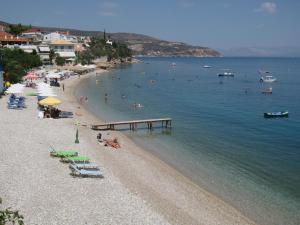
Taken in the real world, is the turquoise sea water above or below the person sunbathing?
below

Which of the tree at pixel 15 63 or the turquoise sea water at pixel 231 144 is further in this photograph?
the tree at pixel 15 63

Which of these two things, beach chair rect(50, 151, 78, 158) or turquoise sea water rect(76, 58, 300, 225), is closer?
turquoise sea water rect(76, 58, 300, 225)

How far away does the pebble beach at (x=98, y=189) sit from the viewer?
14.9 metres

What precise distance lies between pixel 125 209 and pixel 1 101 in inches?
1082

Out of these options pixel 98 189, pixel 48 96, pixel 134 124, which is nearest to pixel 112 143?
pixel 134 124

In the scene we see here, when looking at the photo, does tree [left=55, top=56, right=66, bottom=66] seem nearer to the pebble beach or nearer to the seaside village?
the seaside village

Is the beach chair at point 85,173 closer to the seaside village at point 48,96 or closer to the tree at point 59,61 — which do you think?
the seaside village at point 48,96

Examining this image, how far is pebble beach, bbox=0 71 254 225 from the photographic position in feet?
48.9

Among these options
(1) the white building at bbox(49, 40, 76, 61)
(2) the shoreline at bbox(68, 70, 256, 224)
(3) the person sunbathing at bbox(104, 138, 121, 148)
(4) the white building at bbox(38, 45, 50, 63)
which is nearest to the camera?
(2) the shoreline at bbox(68, 70, 256, 224)

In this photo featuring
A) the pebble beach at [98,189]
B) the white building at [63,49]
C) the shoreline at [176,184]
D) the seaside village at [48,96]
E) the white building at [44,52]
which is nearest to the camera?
the pebble beach at [98,189]

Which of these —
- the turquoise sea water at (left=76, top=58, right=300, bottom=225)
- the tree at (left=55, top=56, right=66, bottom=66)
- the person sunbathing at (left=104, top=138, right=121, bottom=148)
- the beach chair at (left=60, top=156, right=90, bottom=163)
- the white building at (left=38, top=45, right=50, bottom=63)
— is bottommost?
the turquoise sea water at (left=76, top=58, right=300, bottom=225)

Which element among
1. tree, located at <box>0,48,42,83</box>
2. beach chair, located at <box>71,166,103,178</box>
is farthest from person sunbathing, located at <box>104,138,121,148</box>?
tree, located at <box>0,48,42,83</box>

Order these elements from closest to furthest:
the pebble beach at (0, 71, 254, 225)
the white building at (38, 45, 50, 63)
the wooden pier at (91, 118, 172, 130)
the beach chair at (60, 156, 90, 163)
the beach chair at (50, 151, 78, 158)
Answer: the pebble beach at (0, 71, 254, 225) < the beach chair at (60, 156, 90, 163) < the beach chair at (50, 151, 78, 158) < the wooden pier at (91, 118, 172, 130) < the white building at (38, 45, 50, 63)

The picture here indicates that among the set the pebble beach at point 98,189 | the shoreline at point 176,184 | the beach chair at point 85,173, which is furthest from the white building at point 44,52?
the beach chair at point 85,173
